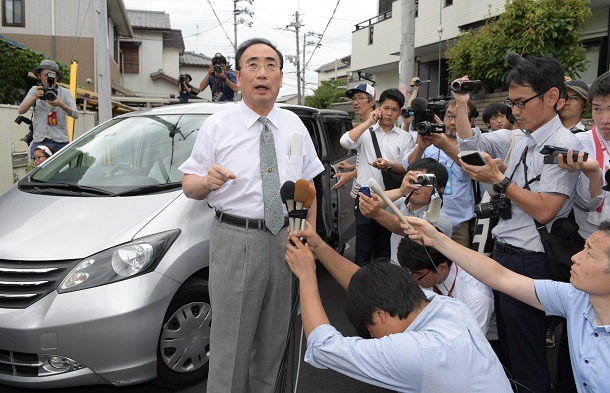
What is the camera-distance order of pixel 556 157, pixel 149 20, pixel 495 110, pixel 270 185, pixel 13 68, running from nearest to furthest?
pixel 556 157 < pixel 270 185 < pixel 495 110 < pixel 13 68 < pixel 149 20

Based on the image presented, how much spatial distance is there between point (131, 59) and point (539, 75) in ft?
105

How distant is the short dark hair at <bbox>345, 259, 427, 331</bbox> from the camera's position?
1738 mm

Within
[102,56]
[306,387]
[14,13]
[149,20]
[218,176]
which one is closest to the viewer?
[218,176]

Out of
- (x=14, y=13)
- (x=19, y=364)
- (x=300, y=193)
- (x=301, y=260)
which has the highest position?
(x=14, y=13)

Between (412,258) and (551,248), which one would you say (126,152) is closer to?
(412,258)

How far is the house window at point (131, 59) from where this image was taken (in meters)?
30.7

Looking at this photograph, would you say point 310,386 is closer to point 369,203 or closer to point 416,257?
point 416,257

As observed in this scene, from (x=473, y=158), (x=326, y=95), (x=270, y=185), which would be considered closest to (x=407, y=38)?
(x=473, y=158)

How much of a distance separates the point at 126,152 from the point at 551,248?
2895mm

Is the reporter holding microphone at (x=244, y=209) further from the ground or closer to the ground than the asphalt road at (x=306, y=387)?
further from the ground

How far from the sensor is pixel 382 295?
5.72 ft

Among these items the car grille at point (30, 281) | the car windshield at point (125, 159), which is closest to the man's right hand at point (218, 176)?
the car grille at point (30, 281)

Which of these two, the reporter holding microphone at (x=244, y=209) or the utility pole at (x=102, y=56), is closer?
the reporter holding microphone at (x=244, y=209)

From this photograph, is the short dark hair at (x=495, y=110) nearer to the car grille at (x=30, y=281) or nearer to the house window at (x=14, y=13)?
the car grille at (x=30, y=281)
